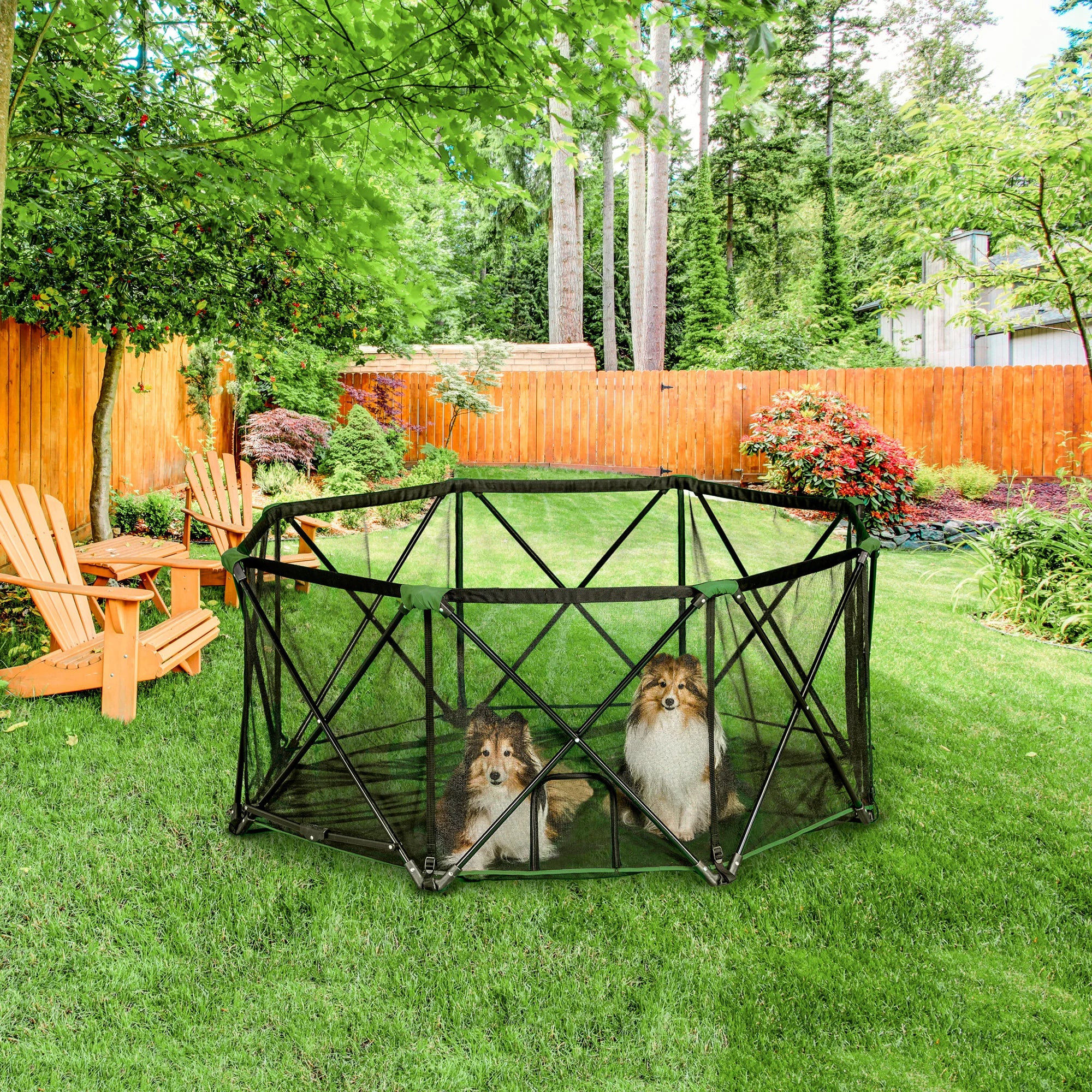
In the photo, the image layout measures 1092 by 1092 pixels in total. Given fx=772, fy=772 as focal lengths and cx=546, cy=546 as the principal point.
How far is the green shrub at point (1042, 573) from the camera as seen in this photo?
5176 millimetres

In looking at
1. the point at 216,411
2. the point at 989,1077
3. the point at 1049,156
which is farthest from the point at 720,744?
the point at 216,411

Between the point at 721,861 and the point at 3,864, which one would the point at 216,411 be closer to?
the point at 3,864

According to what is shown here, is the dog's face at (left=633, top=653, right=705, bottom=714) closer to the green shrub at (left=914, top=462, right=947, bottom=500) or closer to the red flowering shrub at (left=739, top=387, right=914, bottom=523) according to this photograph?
the red flowering shrub at (left=739, top=387, right=914, bottom=523)

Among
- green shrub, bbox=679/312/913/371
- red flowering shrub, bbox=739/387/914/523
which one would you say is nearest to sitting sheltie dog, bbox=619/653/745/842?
red flowering shrub, bbox=739/387/914/523

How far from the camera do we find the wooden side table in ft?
13.3

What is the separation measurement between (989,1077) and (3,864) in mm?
2722

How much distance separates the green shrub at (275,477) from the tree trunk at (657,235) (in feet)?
24.3

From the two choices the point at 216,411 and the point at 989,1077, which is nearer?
the point at 989,1077

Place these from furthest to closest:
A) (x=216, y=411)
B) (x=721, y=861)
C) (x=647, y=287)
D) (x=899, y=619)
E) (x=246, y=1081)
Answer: (x=647, y=287) < (x=216, y=411) < (x=899, y=619) < (x=721, y=861) < (x=246, y=1081)

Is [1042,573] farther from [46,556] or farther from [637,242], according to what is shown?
[637,242]

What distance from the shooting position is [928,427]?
1198cm

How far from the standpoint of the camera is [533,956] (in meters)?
2.02

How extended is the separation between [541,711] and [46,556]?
288 cm

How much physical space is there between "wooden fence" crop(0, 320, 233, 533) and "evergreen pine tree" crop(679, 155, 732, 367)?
636 inches
